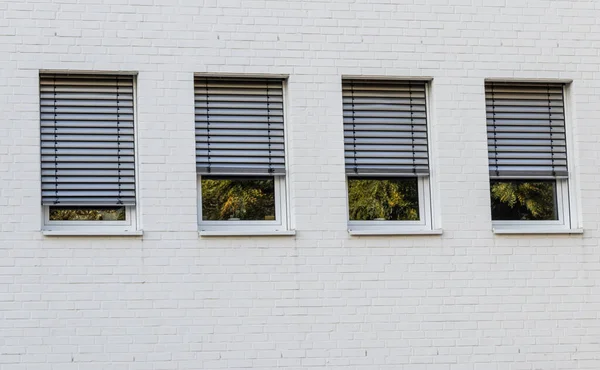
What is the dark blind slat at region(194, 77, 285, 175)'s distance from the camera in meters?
10.4

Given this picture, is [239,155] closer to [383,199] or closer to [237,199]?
[237,199]

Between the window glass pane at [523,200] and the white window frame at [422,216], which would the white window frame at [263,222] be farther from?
the window glass pane at [523,200]

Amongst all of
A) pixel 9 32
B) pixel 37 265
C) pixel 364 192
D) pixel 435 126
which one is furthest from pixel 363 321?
pixel 9 32

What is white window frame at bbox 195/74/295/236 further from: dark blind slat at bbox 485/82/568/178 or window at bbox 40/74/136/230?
dark blind slat at bbox 485/82/568/178

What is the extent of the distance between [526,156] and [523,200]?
431 mm

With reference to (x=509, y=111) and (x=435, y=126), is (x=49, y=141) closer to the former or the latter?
(x=435, y=126)

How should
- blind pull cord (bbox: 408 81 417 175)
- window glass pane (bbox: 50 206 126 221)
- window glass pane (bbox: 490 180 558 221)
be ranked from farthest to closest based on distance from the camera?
window glass pane (bbox: 490 180 558 221) < blind pull cord (bbox: 408 81 417 175) < window glass pane (bbox: 50 206 126 221)

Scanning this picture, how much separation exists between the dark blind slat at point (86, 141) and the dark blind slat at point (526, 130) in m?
3.51

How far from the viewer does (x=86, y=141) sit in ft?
33.4

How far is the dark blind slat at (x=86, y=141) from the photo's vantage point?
33.1ft

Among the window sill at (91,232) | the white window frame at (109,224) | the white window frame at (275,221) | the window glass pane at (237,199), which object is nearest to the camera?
the window sill at (91,232)

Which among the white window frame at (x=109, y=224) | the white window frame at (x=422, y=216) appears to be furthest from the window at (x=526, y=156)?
the white window frame at (x=109, y=224)

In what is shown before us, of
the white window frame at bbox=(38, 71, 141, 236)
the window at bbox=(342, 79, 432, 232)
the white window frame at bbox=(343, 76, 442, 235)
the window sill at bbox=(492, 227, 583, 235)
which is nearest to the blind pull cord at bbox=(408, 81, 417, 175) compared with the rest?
the window at bbox=(342, 79, 432, 232)

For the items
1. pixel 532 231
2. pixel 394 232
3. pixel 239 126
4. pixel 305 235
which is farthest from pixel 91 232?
pixel 532 231
